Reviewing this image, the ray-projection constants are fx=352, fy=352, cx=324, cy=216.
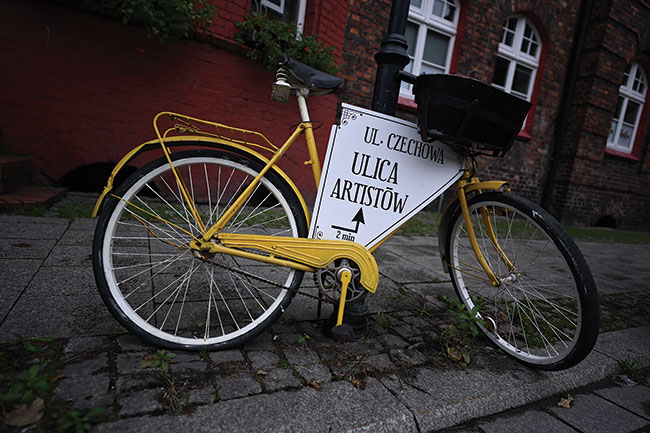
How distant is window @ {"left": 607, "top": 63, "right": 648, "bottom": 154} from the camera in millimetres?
9180

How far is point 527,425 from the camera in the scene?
143 centimetres

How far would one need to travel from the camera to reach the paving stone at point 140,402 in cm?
114

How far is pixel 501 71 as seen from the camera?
768 cm

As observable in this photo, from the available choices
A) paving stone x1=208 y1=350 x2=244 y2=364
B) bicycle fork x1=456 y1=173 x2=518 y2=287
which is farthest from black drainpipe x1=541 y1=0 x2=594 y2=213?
paving stone x1=208 y1=350 x2=244 y2=364

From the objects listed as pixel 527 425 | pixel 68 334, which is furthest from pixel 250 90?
pixel 527 425

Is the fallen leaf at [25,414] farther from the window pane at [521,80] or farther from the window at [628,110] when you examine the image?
Answer: the window at [628,110]

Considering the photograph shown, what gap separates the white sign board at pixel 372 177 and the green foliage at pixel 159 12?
2.87 metres

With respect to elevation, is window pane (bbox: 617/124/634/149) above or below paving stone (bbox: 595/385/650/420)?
above

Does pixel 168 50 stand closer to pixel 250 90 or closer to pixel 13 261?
pixel 250 90

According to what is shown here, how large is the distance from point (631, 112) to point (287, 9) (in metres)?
10.00

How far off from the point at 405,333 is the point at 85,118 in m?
4.02

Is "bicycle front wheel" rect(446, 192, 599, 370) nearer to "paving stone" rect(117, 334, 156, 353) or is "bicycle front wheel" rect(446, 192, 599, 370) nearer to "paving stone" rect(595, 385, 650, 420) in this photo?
"paving stone" rect(595, 385, 650, 420)

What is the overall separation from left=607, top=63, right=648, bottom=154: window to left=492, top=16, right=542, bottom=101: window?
3.19 m

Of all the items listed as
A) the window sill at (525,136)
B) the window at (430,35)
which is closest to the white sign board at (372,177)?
the window at (430,35)
